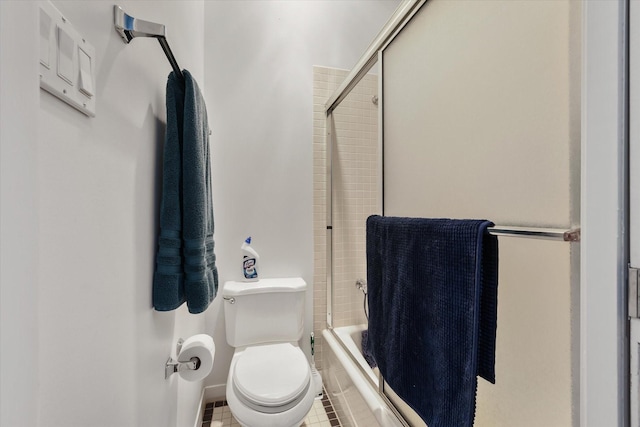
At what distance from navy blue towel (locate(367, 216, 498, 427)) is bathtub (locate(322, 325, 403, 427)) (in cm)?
30

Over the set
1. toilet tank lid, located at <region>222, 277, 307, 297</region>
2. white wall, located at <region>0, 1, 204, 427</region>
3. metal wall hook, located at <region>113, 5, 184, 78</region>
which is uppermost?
metal wall hook, located at <region>113, 5, 184, 78</region>

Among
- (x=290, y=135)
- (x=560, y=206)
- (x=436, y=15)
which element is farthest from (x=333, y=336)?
(x=436, y=15)

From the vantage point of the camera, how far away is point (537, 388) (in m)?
0.63

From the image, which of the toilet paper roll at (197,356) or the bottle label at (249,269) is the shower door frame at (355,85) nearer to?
the bottle label at (249,269)

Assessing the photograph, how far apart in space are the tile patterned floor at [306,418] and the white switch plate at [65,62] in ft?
5.30

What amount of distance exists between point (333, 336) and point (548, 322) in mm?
1239

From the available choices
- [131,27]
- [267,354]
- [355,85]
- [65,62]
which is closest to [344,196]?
[355,85]

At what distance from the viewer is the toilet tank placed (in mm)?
Answer: 1545

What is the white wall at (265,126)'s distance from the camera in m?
1.67

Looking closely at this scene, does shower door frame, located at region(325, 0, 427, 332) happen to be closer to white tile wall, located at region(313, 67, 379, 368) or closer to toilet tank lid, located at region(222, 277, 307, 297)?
white tile wall, located at region(313, 67, 379, 368)

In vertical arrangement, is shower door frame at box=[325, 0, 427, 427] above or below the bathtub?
above

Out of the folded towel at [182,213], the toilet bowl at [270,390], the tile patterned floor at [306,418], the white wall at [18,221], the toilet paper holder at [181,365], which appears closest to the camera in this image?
the white wall at [18,221]

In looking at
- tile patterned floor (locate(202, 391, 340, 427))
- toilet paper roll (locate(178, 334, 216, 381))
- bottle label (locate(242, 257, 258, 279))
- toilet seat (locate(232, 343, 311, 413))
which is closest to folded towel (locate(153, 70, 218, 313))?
toilet paper roll (locate(178, 334, 216, 381))

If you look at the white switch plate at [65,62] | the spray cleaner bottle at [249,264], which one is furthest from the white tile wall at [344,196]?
the white switch plate at [65,62]
